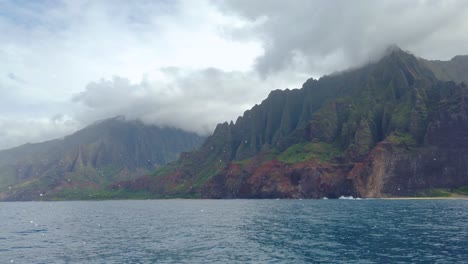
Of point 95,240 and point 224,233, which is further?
point 224,233

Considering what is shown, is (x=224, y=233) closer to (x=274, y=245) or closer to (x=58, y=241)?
(x=274, y=245)

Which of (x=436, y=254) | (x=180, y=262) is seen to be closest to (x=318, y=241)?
(x=436, y=254)

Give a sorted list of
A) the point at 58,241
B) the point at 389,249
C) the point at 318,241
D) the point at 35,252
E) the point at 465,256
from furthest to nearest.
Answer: the point at 58,241 < the point at 318,241 < the point at 35,252 < the point at 389,249 < the point at 465,256

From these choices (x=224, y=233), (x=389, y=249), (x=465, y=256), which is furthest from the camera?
(x=224, y=233)

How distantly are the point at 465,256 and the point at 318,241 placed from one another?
28311 millimetres

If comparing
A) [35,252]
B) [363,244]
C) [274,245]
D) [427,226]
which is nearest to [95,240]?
[35,252]

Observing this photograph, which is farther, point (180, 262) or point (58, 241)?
point (58, 241)

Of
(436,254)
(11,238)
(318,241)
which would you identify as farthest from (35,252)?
(436,254)

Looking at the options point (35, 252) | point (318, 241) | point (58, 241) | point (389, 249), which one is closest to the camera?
point (389, 249)

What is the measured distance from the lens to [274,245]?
8175 cm

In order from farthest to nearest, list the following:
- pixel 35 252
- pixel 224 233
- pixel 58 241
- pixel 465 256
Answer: pixel 224 233 → pixel 58 241 → pixel 35 252 → pixel 465 256

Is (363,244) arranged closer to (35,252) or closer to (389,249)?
(389,249)

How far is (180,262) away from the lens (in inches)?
2625

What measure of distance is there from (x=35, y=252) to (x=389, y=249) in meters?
70.3
